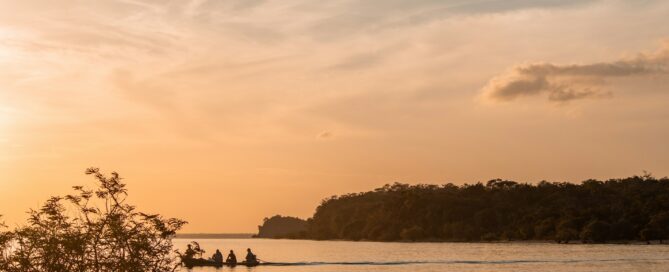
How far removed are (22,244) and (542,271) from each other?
64.0 meters

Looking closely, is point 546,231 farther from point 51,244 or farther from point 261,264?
point 51,244

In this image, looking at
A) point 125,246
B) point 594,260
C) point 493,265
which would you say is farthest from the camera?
point 594,260

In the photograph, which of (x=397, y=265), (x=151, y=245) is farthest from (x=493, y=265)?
(x=151, y=245)

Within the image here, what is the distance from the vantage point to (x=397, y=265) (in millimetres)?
104812

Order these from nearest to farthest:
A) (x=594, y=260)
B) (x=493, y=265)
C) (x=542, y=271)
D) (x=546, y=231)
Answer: (x=542, y=271)
(x=493, y=265)
(x=594, y=260)
(x=546, y=231)

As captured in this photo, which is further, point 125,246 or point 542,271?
point 542,271

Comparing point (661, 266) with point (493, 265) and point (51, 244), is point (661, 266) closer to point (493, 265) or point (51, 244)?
point (493, 265)

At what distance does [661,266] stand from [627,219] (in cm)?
9495

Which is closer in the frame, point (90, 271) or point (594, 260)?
point (90, 271)

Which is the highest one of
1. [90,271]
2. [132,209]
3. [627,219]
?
[627,219]

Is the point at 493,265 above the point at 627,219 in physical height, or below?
below

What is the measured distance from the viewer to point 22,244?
3259cm

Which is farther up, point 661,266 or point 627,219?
point 627,219

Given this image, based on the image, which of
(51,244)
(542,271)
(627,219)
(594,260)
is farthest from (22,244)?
(627,219)
